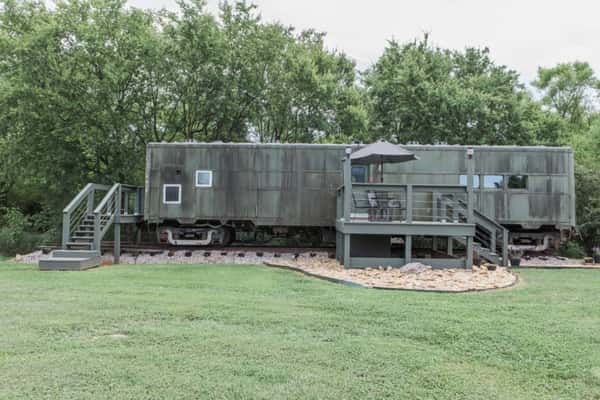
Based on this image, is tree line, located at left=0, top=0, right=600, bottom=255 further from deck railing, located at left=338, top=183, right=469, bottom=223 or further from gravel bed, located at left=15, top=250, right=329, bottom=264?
deck railing, located at left=338, top=183, right=469, bottom=223

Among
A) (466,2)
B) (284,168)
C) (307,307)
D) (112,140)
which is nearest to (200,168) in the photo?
(284,168)

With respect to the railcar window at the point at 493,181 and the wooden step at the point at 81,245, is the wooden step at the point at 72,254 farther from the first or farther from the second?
the railcar window at the point at 493,181

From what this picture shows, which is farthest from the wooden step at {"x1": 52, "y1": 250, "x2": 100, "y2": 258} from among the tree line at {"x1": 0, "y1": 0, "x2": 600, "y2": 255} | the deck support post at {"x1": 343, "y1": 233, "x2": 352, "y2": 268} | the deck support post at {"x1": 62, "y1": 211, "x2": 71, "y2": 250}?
the deck support post at {"x1": 343, "y1": 233, "x2": 352, "y2": 268}

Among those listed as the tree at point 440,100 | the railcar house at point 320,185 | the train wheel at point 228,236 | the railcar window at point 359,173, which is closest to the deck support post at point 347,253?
the railcar house at point 320,185

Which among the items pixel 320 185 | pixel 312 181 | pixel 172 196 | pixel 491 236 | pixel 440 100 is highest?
pixel 440 100

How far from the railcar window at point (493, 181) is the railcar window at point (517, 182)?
0.68 ft

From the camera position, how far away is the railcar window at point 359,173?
1045 cm

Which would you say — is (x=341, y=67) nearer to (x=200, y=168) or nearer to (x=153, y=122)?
(x=153, y=122)

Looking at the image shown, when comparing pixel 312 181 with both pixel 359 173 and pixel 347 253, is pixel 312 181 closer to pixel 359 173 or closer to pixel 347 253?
pixel 359 173

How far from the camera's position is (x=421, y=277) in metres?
7.14

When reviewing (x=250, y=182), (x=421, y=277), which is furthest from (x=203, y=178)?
(x=421, y=277)

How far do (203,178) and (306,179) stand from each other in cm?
278

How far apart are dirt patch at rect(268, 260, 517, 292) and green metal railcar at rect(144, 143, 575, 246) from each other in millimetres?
Result: 2490

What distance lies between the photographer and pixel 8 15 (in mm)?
12992
